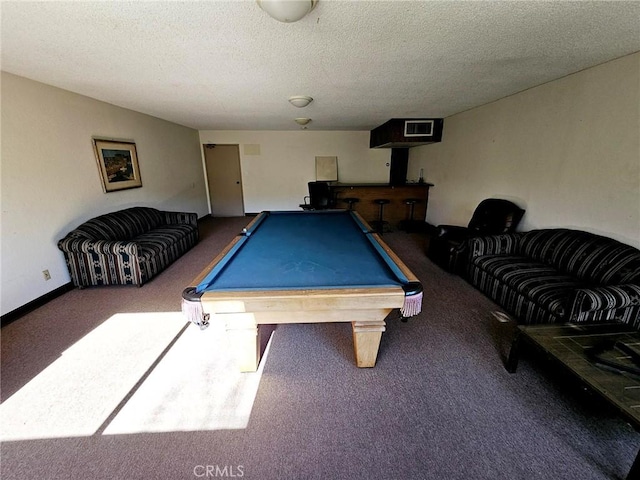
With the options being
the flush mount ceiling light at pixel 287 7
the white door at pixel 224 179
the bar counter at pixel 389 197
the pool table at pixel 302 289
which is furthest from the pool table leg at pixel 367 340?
the white door at pixel 224 179

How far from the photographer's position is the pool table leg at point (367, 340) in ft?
5.85

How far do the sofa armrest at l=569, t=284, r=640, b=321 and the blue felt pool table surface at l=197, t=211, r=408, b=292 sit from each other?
4.35ft

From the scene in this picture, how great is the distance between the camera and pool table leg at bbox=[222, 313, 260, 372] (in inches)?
65.4

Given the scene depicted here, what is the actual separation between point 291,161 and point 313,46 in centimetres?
497

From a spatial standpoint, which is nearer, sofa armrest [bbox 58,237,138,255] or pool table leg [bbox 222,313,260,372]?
pool table leg [bbox 222,313,260,372]

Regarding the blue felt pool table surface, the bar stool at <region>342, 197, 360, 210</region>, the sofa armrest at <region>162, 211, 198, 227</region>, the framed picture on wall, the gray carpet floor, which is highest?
the framed picture on wall

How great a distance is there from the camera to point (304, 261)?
201cm

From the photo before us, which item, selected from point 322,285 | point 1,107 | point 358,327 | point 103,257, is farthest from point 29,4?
point 358,327

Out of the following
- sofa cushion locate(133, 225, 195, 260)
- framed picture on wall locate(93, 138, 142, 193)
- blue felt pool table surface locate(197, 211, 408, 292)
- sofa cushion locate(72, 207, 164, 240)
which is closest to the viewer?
blue felt pool table surface locate(197, 211, 408, 292)

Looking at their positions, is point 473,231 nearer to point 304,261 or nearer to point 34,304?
point 304,261

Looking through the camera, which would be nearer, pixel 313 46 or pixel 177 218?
pixel 313 46

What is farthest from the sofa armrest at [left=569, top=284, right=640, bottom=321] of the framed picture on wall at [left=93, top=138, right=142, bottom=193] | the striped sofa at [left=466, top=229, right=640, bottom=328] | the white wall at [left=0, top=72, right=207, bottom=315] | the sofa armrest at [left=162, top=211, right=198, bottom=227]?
the framed picture on wall at [left=93, top=138, right=142, bottom=193]

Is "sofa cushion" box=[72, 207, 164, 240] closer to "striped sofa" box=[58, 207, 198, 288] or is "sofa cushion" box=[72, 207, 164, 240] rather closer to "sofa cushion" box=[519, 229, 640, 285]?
"striped sofa" box=[58, 207, 198, 288]

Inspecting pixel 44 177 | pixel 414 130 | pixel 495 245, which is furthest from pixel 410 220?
pixel 44 177
